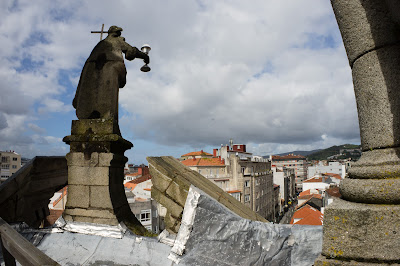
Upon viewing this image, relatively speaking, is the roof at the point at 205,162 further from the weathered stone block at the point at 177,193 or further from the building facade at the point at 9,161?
the building facade at the point at 9,161

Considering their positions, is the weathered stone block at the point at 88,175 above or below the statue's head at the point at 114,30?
below

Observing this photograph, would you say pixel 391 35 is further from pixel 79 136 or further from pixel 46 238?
pixel 46 238

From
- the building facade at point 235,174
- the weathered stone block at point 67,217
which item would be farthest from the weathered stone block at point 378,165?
the building facade at point 235,174

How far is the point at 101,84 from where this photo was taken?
12.5 ft

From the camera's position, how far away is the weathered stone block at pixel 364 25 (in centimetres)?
210

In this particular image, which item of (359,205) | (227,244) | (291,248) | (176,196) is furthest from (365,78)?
(176,196)

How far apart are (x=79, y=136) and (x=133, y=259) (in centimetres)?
184

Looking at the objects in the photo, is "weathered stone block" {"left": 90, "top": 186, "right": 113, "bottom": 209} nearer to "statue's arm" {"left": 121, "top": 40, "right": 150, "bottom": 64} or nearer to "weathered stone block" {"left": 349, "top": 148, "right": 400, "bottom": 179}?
"statue's arm" {"left": 121, "top": 40, "right": 150, "bottom": 64}

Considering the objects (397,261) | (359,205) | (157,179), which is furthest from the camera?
(157,179)

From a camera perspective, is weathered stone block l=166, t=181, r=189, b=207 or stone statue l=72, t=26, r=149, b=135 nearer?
weathered stone block l=166, t=181, r=189, b=207

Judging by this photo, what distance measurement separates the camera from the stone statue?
3762mm

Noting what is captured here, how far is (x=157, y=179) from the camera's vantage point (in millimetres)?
2959

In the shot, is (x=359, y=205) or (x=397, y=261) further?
(x=359, y=205)

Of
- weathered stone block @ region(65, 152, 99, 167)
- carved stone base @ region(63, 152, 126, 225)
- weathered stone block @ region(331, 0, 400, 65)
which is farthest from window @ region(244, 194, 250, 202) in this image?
weathered stone block @ region(331, 0, 400, 65)
